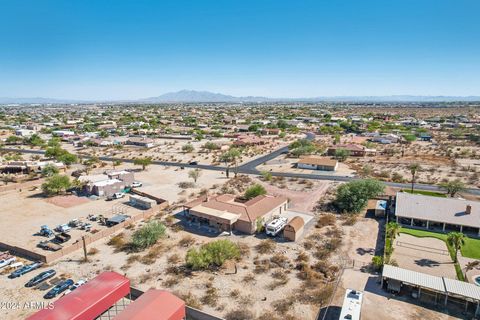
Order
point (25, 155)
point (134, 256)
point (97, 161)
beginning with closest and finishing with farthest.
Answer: point (134, 256) < point (97, 161) < point (25, 155)

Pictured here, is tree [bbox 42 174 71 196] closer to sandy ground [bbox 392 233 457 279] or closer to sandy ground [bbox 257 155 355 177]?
sandy ground [bbox 257 155 355 177]

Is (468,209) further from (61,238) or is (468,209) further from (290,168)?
(61,238)

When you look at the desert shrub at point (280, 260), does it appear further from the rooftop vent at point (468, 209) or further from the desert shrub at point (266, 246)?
the rooftop vent at point (468, 209)

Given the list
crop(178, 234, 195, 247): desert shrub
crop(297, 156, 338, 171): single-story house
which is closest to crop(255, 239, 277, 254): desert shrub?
crop(178, 234, 195, 247): desert shrub

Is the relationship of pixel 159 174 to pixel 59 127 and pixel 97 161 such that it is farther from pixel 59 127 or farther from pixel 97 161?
pixel 59 127

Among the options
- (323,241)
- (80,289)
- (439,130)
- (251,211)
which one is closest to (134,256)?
(80,289)

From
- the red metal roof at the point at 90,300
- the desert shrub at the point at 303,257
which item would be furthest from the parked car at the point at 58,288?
the desert shrub at the point at 303,257

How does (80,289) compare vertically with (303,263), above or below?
above
